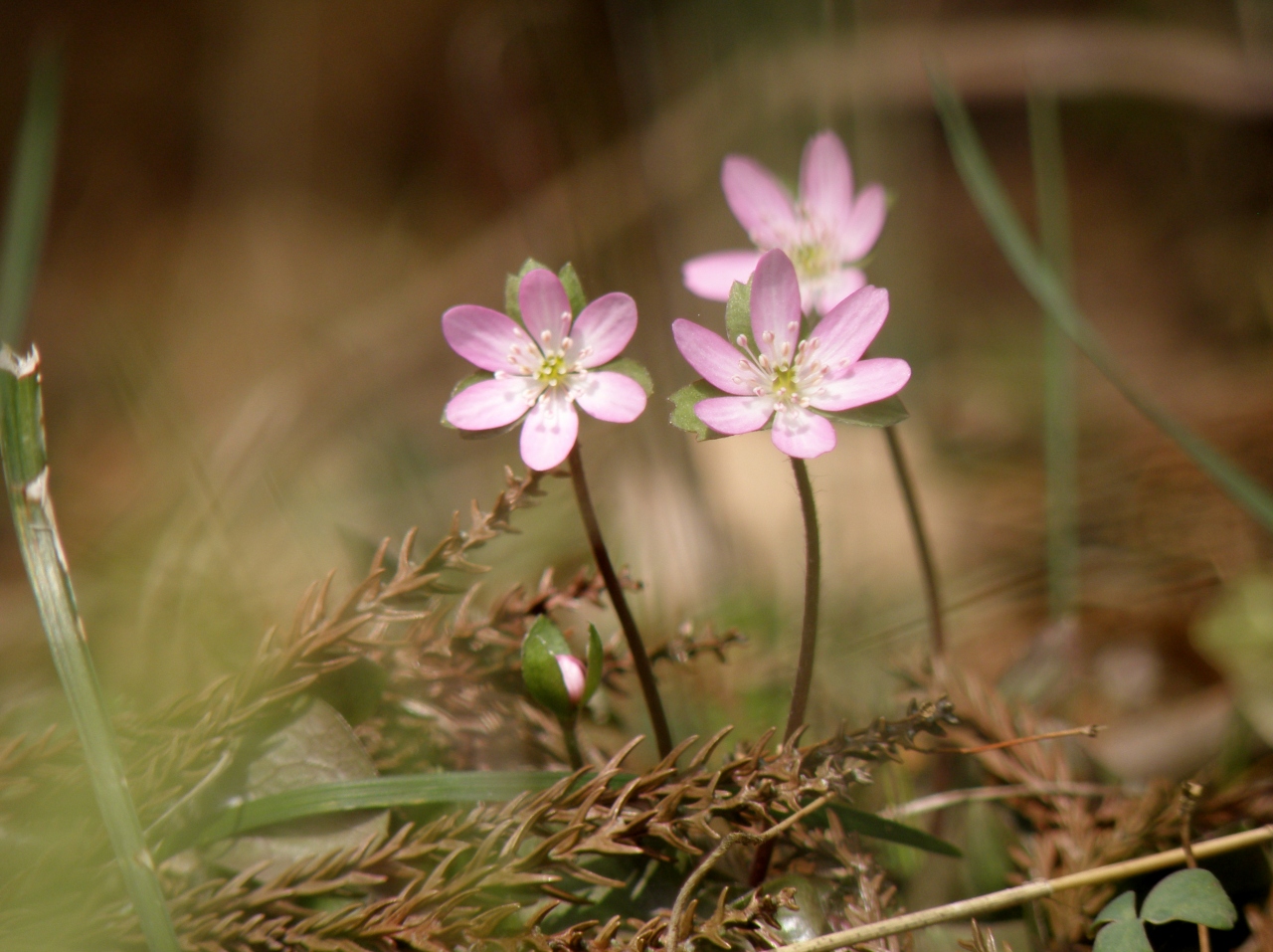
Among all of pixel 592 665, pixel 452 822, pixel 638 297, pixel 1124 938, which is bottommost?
pixel 1124 938

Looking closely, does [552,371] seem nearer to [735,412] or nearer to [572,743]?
[735,412]

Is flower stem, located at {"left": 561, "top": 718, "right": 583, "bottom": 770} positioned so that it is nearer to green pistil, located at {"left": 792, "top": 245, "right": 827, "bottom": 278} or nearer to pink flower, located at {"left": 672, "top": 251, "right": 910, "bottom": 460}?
pink flower, located at {"left": 672, "top": 251, "right": 910, "bottom": 460}

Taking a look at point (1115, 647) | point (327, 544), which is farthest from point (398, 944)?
point (1115, 647)

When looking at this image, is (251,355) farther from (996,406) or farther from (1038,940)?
(1038,940)

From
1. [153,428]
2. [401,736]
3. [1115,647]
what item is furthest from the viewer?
[153,428]

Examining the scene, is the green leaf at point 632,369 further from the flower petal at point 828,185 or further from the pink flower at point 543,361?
the flower petal at point 828,185

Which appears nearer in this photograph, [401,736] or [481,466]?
[401,736]

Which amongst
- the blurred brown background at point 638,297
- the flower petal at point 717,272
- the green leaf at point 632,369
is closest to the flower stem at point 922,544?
the blurred brown background at point 638,297

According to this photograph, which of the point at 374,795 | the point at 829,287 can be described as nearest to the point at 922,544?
the point at 829,287
